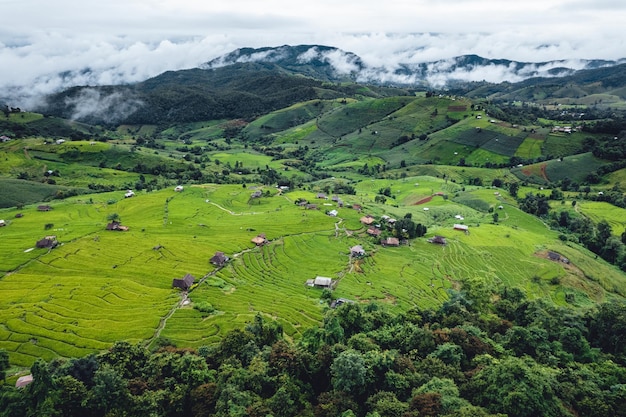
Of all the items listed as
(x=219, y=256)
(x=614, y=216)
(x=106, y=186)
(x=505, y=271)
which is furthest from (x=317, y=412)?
(x=106, y=186)

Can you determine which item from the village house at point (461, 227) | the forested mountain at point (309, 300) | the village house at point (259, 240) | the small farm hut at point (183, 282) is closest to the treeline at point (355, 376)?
the forested mountain at point (309, 300)

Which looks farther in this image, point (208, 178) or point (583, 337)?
point (208, 178)

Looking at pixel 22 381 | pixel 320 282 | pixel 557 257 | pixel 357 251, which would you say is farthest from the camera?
pixel 557 257

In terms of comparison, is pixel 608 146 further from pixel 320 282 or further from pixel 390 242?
pixel 320 282

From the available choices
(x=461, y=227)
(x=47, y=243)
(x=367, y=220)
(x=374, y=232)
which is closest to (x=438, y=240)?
(x=461, y=227)

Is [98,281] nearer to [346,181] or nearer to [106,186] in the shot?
[106,186]

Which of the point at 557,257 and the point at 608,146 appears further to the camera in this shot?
the point at 608,146

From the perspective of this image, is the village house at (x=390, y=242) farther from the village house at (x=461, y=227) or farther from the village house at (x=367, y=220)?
the village house at (x=461, y=227)
